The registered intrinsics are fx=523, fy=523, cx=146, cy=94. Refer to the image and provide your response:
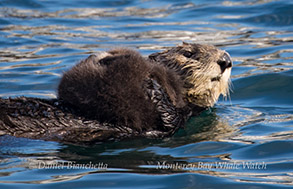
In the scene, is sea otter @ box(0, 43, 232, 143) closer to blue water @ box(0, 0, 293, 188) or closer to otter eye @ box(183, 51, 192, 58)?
blue water @ box(0, 0, 293, 188)

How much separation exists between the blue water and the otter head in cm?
38

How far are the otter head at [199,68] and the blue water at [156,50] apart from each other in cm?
38

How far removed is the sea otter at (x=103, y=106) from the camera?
15.0 feet

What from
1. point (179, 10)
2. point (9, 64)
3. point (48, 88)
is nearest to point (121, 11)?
point (179, 10)

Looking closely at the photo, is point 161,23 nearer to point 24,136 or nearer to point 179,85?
point 179,85

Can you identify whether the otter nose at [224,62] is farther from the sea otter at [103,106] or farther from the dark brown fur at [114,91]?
the dark brown fur at [114,91]

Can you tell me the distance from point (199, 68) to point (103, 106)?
4.14 feet

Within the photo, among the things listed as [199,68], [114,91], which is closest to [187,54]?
[199,68]

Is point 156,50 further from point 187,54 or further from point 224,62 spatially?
point 224,62

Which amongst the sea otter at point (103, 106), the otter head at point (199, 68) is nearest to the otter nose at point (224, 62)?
the otter head at point (199, 68)

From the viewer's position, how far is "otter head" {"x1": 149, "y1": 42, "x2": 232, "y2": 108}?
212 inches

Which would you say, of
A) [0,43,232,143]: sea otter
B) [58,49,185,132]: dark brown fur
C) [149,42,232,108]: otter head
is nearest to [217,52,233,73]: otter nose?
[149,42,232,108]: otter head

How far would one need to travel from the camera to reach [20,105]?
460cm

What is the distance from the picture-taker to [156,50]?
936 cm
